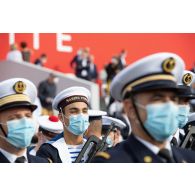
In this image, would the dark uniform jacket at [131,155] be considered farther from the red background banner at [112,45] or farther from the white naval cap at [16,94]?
the red background banner at [112,45]

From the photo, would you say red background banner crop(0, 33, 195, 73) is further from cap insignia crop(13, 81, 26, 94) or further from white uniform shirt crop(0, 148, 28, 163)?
white uniform shirt crop(0, 148, 28, 163)

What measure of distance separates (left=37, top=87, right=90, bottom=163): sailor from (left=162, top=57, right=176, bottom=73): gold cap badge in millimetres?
2311

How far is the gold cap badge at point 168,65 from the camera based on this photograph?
14.5ft

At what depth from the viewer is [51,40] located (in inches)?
1085

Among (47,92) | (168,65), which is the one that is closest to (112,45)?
(47,92)

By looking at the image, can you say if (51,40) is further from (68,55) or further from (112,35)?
(112,35)

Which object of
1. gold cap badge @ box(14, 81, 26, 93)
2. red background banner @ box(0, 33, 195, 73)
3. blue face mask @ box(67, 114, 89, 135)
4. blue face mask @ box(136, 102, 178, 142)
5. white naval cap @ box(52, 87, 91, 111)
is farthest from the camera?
red background banner @ box(0, 33, 195, 73)

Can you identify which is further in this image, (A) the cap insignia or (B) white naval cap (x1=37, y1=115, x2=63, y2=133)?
(B) white naval cap (x1=37, y1=115, x2=63, y2=133)

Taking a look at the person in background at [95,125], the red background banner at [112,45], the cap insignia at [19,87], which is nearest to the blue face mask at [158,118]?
the cap insignia at [19,87]

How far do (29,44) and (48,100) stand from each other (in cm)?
842

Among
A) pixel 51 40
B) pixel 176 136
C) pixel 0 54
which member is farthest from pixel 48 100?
pixel 176 136

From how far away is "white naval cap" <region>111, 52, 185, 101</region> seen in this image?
4348mm

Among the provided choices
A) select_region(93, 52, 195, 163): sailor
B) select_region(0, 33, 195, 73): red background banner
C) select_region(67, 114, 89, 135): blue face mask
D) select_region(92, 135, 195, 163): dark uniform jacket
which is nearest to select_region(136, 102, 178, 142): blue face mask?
select_region(93, 52, 195, 163): sailor

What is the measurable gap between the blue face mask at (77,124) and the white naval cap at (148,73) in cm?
238
